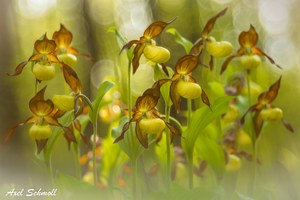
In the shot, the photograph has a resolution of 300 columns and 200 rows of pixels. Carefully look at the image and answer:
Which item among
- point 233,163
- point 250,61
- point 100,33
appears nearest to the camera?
point 250,61

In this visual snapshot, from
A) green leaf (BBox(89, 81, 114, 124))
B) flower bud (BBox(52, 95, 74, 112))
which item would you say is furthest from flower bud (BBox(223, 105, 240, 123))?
flower bud (BBox(52, 95, 74, 112))

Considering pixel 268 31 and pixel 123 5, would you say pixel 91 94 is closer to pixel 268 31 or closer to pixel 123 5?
pixel 123 5

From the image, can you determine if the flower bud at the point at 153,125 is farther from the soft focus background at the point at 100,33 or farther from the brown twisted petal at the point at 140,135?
the soft focus background at the point at 100,33

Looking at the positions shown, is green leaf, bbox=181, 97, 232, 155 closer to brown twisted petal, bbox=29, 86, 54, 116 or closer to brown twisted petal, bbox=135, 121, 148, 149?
brown twisted petal, bbox=135, 121, 148, 149

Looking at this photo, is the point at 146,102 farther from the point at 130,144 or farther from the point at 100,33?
the point at 100,33

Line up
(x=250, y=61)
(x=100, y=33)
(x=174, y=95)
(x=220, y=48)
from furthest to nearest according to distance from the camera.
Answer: (x=100, y=33) < (x=250, y=61) < (x=220, y=48) < (x=174, y=95)

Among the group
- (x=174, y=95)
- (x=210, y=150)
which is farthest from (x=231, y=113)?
(x=174, y=95)

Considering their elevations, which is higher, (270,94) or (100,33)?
(100,33)
